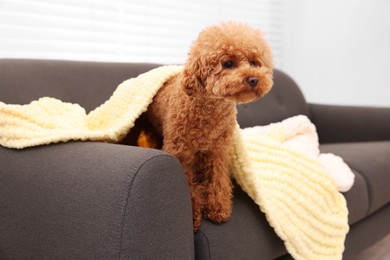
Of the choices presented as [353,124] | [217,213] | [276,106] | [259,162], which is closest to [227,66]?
[217,213]

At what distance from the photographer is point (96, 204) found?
87cm

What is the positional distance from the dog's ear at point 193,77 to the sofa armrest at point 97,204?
0.53 ft

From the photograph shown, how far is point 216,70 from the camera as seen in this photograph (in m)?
0.92

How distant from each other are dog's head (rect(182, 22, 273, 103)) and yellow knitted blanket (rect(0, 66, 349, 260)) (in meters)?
0.26

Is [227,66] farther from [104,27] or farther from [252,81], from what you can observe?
[104,27]

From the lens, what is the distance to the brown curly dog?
917 mm

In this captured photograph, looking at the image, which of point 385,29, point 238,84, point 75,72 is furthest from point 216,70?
point 385,29

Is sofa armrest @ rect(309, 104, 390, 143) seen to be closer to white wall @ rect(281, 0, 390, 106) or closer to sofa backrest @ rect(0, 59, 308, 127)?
white wall @ rect(281, 0, 390, 106)

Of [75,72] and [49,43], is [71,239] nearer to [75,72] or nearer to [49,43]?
[75,72]

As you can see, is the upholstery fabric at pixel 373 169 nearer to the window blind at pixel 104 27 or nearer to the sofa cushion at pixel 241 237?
the sofa cushion at pixel 241 237

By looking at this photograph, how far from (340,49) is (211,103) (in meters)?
2.59

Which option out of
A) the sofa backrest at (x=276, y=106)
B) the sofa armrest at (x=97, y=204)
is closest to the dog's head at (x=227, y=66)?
the sofa armrest at (x=97, y=204)

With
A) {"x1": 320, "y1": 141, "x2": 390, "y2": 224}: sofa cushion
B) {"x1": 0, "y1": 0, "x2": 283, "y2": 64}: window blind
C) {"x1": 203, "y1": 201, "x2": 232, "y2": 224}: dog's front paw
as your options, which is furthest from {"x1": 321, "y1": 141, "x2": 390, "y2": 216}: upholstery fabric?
{"x1": 0, "y1": 0, "x2": 283, "y2": 64}: window blind

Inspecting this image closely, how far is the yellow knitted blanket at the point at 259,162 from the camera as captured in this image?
1.11 m
